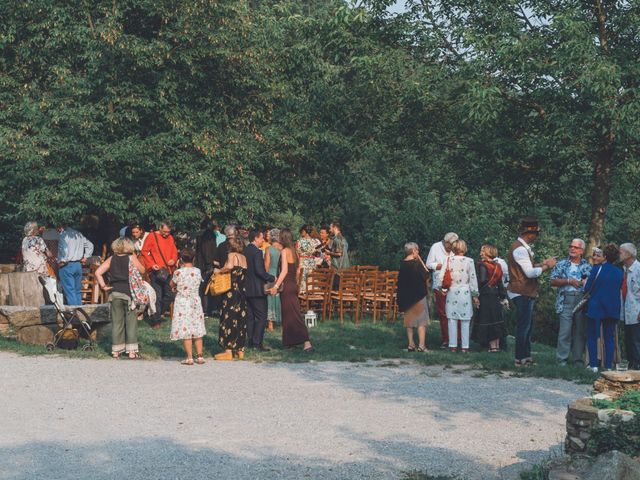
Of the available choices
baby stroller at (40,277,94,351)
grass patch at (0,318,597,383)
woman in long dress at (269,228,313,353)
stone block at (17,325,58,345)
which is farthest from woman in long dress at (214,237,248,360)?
stone block at (17,325,58,345)

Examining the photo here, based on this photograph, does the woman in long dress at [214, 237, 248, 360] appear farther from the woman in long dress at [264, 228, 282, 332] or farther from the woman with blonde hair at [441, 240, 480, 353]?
the woman with blonde hair at [441, 240, 480, 353]

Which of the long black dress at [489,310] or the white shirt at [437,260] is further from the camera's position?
the white shirt at [437,260]

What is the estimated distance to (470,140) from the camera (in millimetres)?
21188

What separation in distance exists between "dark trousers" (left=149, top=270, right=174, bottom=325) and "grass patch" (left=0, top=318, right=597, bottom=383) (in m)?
0.26

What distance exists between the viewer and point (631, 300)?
12281 mm

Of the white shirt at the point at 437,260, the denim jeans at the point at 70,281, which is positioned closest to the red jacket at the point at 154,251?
the denim jeans at the point at 70,281

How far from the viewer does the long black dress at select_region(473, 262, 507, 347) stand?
48.0 feet

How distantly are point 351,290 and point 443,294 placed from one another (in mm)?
3644

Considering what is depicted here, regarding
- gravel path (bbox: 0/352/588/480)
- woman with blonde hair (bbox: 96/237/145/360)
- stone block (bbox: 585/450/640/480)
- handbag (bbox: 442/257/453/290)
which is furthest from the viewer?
handbag (bbox: 442/257/453/290)

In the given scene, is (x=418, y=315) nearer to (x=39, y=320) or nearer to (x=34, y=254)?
(x=39, y=320)

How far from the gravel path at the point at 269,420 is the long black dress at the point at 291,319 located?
1155 mm

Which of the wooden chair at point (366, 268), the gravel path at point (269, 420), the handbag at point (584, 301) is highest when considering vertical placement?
the wooden chair at point (366, 268)

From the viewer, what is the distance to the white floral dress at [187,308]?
1284 centimetres

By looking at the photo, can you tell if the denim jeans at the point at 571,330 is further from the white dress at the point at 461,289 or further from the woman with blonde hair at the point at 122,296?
the woman with blonde hair at the point at 122,296
